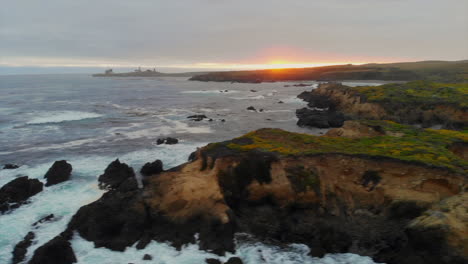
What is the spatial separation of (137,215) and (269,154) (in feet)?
25.7

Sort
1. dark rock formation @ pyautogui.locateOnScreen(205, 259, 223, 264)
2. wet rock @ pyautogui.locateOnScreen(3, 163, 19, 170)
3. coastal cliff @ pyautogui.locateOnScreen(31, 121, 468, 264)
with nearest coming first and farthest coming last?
dark rock formation @ pyautogui.locateOnScreen(205, 259, 223, 264) < coastal cliff @ pyautogui.locateOnScreen(31, 121, 468, 264) < wet rock @ pyautogui.locateOnScreen(3, 163, 19, 170)

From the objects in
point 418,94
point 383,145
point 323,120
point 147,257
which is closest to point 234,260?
point 147,257

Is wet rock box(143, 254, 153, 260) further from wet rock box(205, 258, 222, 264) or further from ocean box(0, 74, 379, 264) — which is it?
wet rock box(205, 258, 222, 264)

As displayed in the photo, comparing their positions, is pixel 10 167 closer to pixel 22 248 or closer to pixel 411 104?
pixel 22 248

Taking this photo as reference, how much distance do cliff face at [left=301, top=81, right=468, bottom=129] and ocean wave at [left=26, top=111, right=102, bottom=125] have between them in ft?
144

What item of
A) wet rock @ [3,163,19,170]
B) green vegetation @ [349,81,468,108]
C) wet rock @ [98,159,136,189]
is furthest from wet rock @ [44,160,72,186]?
green vegetation @ [349,81,468,108]

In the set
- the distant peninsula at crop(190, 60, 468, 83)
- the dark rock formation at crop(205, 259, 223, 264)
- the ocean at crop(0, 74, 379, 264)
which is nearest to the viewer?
the dark rock formation at crop(205, 259, 223, 264)

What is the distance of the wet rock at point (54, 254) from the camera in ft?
45.5

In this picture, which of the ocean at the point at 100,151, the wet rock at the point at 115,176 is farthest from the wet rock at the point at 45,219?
the wet rock at the point at 115,176

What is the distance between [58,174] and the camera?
22938 mm

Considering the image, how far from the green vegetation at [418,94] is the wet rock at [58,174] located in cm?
4026

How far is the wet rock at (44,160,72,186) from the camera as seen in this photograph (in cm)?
Answer: 2264

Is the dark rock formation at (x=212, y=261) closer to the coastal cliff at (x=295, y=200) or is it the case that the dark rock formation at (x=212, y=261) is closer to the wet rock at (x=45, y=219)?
the coastal cliff at (x=295, y=200)

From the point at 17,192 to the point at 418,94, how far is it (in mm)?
49305
